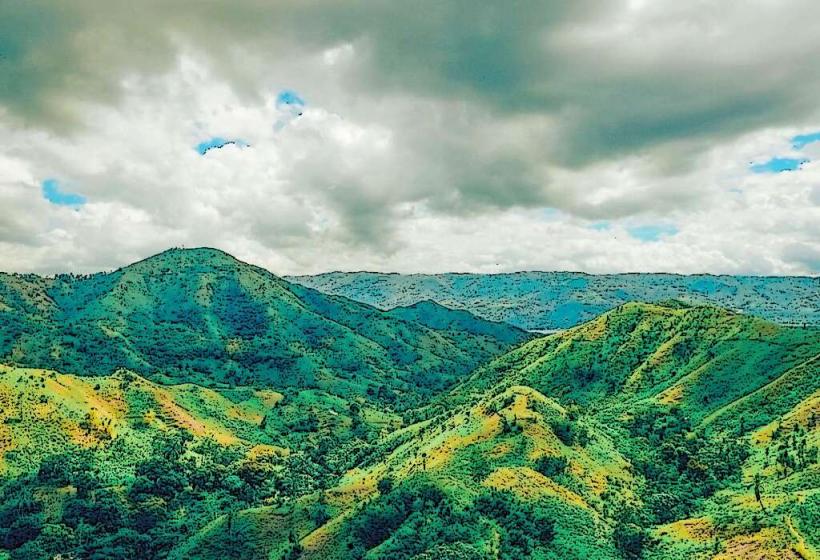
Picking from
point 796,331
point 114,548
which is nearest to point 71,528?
point 114,548

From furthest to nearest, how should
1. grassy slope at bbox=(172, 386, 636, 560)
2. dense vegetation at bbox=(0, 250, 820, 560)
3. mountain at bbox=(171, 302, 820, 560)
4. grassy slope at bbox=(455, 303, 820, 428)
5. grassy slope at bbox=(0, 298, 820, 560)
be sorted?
grassy slope at bbox=(455, 303, 820, 428)
grassy slope at bbox=(172, 386, 636, 560)
dense vegetation at bbox=(0, 250, 820, 560)
grassy slope at bbox=(0, 298, 820, 560)
mountain at bbox=(171, 302, 820, 560)

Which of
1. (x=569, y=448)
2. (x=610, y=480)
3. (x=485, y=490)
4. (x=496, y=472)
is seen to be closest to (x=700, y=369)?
(x=569, y=448)

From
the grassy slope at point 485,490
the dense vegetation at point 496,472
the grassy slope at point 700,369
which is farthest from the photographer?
the grassy slope at point 700,369

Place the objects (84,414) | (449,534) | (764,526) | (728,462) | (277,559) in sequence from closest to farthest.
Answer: (764,526), (449,534), (277,559), (728,462), (84,414)

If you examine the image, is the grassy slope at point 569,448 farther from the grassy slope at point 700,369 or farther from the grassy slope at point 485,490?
the grassy slope at point 700,369

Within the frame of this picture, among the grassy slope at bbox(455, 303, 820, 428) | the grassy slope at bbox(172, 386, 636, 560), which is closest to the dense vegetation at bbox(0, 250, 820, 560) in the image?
the grassy slope at bbox(172, 386, 636, 560)

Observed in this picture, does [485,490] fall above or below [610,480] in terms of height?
above

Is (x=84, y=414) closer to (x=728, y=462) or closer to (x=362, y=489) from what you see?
(x=362, y=489)

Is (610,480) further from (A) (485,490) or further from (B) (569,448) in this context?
(A) (485,490)

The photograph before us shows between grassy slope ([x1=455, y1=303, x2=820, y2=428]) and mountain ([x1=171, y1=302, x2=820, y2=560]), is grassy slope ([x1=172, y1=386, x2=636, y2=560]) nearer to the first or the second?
mountain ([x1=171, y1=302, x2=820, y2=560])

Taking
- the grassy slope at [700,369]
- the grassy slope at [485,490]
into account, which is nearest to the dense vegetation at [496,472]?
the grassy slope at [485,490]

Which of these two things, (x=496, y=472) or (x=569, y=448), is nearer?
(x=496, y=472)
